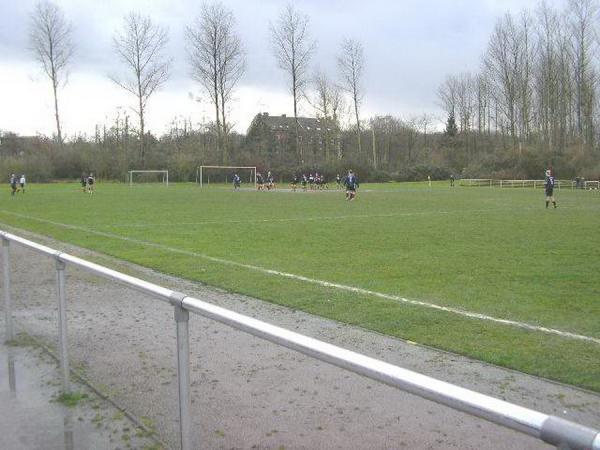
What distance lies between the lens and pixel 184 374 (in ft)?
10.9

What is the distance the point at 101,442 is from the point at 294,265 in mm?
7713

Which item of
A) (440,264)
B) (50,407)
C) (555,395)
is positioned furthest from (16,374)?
(440,264)

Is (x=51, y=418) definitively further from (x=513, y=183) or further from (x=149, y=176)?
(x=149, y=176)

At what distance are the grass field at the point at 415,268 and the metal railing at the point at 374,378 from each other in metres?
3.19

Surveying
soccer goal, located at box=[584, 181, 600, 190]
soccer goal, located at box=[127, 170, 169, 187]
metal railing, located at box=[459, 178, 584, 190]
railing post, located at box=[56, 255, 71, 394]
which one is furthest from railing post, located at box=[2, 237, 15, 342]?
soccer goal, located at box=[127, 170, 169, 187]

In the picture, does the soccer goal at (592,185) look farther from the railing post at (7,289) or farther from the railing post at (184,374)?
the railing post at (184,374)

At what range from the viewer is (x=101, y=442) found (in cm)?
366

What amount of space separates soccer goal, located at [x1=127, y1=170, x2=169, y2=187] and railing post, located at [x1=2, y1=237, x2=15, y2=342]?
227ft

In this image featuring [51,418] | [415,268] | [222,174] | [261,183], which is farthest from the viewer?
[222,174]

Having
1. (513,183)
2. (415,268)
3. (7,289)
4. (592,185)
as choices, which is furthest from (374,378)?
(513,183)

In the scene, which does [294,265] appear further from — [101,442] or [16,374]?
[101,442]

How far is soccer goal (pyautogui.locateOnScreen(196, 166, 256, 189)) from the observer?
73.7 m

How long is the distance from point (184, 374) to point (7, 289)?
3.84m

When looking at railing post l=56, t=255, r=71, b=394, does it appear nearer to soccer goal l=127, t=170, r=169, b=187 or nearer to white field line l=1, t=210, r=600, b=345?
white field line l=1, t=210, r=600, b=345
